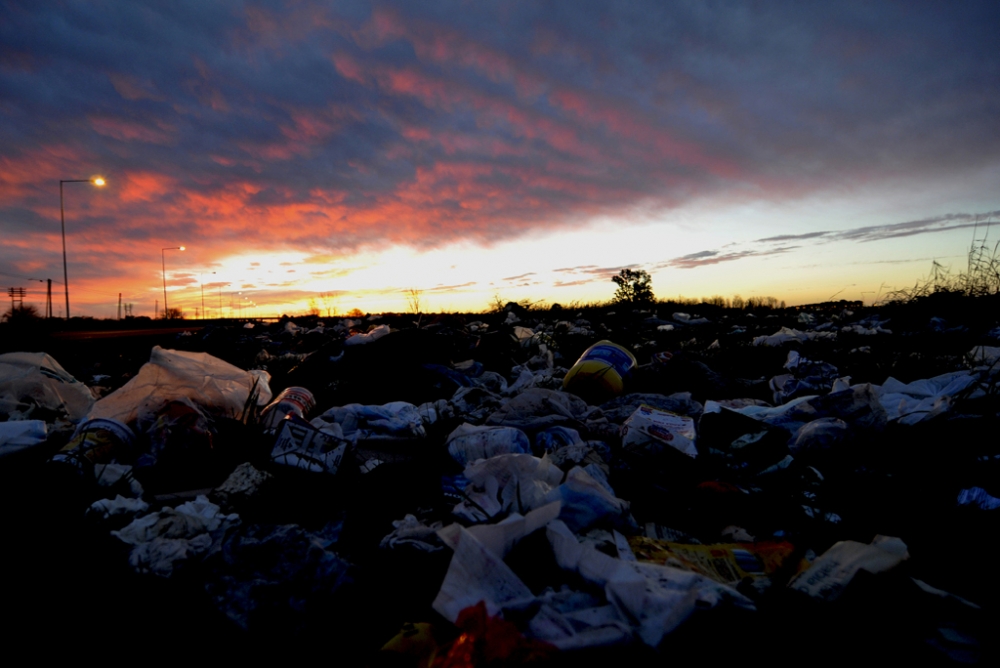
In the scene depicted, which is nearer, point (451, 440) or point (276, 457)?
point (276, 457)

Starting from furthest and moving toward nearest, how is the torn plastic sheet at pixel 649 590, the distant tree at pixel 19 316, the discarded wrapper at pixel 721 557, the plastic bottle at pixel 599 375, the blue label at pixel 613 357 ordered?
1. the distant tree at pixel 19 316
2. the blue label at pixel 613 357
3. the plastic bottle at pixel 599 375
4. the discarded wrapper at pixel 721 557
5. the torn plastic sheet at pixel 649 590

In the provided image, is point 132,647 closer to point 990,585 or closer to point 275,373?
point 990,585

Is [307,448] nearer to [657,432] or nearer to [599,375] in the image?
[657,432]

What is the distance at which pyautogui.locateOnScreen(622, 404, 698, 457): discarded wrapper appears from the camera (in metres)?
2.16

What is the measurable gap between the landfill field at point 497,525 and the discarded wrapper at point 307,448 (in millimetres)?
11

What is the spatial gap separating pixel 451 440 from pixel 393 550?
2.91 ft

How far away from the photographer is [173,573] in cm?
141

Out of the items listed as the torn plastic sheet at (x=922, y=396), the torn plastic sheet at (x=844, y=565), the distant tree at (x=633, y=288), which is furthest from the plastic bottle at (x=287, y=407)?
the distant tree at (x=633, y=288)

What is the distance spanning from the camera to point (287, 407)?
2.74m

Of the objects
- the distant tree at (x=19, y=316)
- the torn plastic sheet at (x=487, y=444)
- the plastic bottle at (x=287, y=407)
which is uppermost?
the distant tree at (x=19, y=316)

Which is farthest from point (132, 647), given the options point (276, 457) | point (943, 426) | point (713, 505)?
point (943, 426)

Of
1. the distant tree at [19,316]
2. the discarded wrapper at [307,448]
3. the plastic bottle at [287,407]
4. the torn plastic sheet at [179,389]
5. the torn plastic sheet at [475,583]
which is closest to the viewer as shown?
the torn plastic sheet at [475,583]

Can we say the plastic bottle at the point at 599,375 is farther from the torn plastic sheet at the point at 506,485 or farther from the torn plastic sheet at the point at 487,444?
the torn plastic sheet at the point at 506,485

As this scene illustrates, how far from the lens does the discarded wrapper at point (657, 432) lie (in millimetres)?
2160
